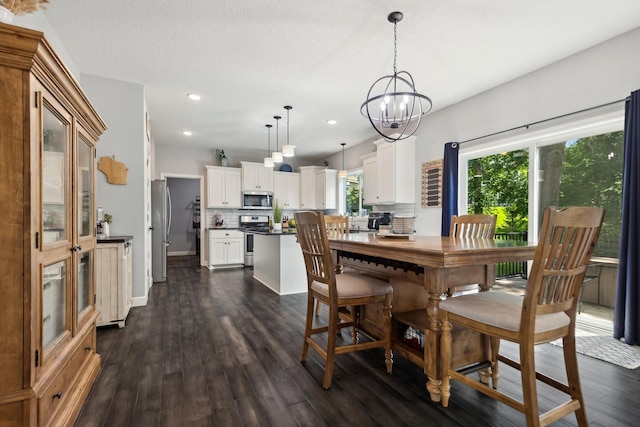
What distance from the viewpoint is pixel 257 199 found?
7328mm

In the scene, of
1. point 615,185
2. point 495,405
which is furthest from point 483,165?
point 495,405

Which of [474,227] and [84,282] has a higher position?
[474,227]

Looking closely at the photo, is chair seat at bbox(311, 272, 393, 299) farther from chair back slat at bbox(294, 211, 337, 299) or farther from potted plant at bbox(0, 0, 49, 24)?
potted plant at bbox(0, 0, 49, 24)

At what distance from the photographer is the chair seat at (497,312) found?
1.39 metres

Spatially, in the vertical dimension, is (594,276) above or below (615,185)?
below

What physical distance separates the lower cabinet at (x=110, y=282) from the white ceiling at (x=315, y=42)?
6.30ft

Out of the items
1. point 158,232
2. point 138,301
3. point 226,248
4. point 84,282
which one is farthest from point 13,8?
point 226,248

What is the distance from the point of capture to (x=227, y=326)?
9.69 ft

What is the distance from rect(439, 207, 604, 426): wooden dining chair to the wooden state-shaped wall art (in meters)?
3.74

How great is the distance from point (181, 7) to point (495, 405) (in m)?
3.45

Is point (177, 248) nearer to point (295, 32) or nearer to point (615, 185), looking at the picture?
point (295, 32)

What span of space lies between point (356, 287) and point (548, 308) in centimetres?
104

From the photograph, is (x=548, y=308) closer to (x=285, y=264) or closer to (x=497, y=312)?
(x=497, y=312)

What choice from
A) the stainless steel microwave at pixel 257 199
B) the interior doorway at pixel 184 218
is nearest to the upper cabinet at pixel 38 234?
the stainless steel microwave at pixel 257 199
